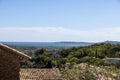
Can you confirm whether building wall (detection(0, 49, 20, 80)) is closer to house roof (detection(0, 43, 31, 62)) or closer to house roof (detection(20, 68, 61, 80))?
house roof (detection(0, 43, 31, 62))

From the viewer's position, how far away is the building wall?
18344 millimetres

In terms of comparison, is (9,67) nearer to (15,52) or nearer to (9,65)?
(9,65)

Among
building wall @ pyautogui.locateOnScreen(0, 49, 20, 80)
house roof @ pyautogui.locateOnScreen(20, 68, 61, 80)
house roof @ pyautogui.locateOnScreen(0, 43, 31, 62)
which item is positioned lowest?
house roof @ pyautogui.locateOnScreen(20, 68, 61, 80)

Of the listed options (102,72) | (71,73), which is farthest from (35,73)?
(102,72)

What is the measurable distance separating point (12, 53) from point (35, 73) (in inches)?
348

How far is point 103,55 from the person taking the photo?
7269 cm

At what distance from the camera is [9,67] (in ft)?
60.6

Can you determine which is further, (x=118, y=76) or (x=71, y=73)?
(x=71, y=73)

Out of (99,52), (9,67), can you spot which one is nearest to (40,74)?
(9,67)

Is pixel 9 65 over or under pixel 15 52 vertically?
under

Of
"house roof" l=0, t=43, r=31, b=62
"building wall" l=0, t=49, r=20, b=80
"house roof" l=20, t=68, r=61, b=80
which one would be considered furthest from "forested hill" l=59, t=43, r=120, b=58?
"house roof" l=0, t=43, r=31, b=62

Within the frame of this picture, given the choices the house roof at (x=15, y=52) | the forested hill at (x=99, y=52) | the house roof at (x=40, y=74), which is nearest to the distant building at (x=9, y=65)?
the house roof at (x=15, y=52)

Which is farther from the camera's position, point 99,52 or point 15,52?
point 99,52

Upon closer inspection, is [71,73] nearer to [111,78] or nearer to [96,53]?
[111,78]
